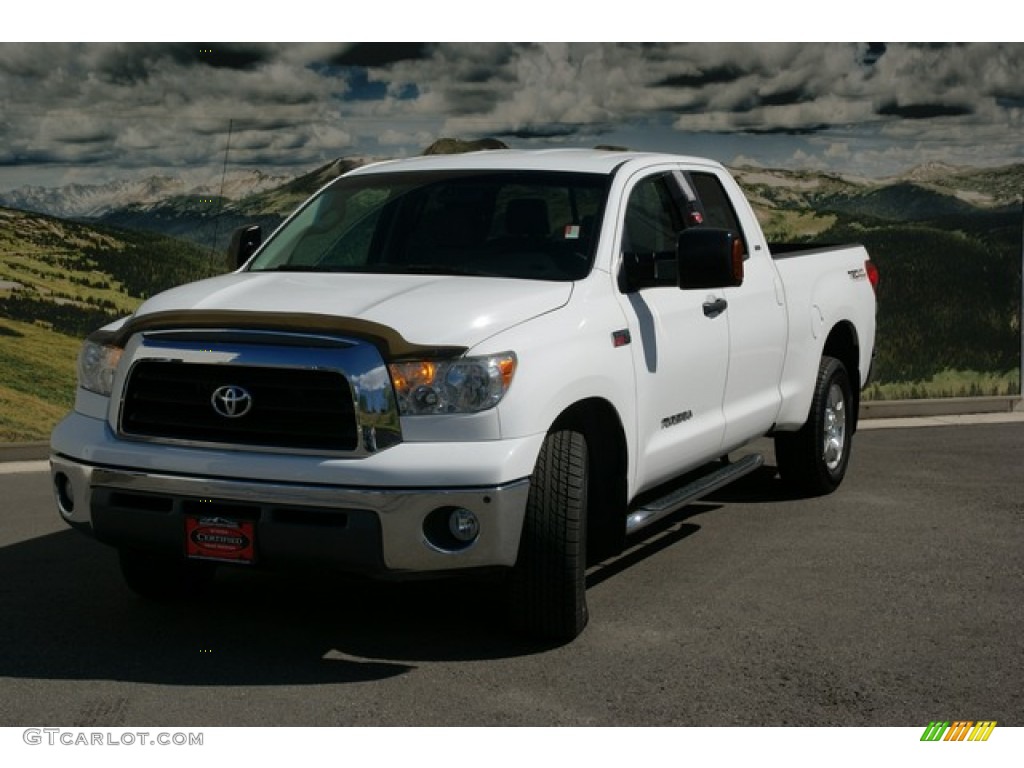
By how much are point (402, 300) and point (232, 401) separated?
75 cm

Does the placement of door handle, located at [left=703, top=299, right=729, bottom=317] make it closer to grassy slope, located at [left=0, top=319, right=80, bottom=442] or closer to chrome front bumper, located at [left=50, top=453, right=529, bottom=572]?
chrome front bumper, located at [left=50, top=453, right=529, bottom=572]

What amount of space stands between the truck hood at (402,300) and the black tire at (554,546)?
20.4 inches

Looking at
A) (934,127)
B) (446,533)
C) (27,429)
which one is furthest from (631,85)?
(446,533)

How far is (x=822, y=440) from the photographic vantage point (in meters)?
9.13

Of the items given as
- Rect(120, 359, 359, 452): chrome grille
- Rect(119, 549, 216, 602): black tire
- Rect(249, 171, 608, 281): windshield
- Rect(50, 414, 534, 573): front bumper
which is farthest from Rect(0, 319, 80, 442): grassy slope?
Rect(50, 414, 534, 573): front bumper

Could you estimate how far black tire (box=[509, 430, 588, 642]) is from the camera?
5824 millimetres

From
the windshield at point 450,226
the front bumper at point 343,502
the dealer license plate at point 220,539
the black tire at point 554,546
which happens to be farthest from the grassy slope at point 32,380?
the black tire at point 554,546

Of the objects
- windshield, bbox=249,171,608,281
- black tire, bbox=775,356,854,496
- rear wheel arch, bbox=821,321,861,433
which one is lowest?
black tire, bbox=775,356,854,496

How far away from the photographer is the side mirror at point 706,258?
6719 mm

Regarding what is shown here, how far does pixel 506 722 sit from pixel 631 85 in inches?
354

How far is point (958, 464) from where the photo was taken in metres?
10.7

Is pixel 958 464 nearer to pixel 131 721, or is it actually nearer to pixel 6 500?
pixel 6 500

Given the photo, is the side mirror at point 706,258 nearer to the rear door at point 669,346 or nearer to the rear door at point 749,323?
the rear door at point 669,346
